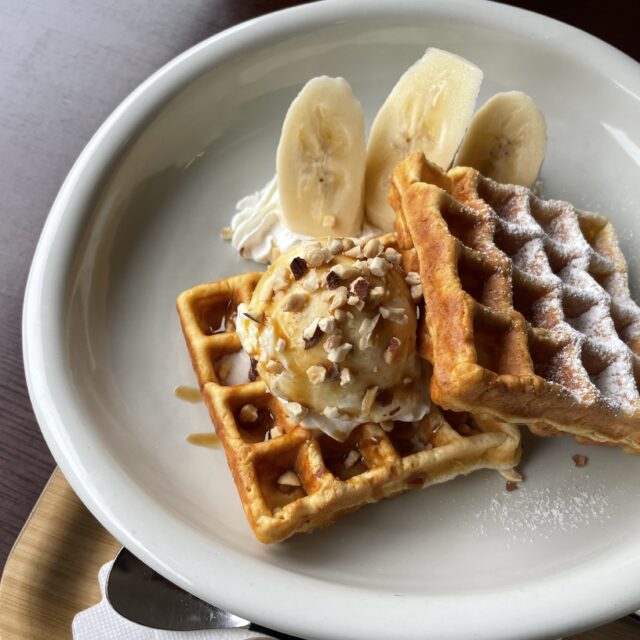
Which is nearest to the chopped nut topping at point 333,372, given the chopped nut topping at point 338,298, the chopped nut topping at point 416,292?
the chopped nut topping at point 338,298

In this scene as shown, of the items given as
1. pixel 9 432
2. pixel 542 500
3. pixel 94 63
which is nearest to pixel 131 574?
pixel 9 432

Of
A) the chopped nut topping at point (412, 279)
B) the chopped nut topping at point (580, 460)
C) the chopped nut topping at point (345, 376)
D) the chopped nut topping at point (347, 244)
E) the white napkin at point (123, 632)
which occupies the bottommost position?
the white napkin at point (123, 632)

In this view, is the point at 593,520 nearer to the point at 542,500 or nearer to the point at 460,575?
the point at 542,500

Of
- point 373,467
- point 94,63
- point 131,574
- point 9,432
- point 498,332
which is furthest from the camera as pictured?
point 94,63

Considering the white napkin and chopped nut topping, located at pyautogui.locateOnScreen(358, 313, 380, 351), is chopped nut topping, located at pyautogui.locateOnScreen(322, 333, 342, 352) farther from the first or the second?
the white napkin

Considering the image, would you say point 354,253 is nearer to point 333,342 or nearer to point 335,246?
point 335,246

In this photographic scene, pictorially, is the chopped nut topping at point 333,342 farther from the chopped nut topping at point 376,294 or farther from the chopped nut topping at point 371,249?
the chopped nut topping at point 371,249
